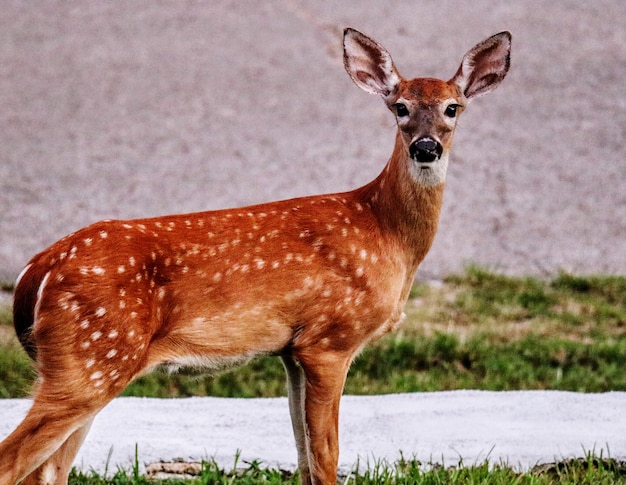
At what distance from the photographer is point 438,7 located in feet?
48.1

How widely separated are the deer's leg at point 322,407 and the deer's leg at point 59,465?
935 mm

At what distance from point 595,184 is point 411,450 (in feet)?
22.7

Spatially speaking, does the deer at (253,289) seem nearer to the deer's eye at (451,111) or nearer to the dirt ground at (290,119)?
the deer's eye at (451,111)

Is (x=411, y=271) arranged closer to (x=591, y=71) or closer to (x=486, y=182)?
(x=486, y=182)

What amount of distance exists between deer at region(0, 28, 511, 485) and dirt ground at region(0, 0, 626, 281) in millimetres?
Answer: 4816

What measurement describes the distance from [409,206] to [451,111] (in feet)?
1.54

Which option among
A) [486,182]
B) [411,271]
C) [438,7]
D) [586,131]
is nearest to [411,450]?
[411,271]

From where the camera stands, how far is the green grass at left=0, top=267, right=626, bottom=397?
748 cm

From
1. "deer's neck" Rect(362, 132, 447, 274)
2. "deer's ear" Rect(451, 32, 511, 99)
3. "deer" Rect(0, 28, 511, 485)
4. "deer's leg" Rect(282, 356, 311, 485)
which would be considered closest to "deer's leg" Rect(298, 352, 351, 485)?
"deer" Rect(0, 28, 511, 485)

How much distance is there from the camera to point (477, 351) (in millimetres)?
7945

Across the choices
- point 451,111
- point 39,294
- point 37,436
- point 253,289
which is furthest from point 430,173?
point 37,436

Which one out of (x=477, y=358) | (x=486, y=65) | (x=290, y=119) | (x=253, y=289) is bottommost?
(x=477, y=358)

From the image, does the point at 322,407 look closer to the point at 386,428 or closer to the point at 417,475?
the point at 417,475

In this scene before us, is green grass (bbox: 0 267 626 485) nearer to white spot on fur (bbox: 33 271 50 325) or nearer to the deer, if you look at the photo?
the deer
